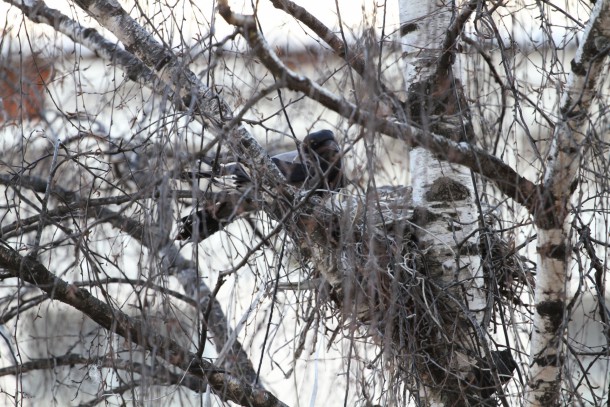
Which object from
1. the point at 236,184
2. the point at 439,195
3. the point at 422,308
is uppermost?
the point at 439,195

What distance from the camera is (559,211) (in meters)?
3.08

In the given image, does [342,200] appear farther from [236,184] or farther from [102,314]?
[102,314]

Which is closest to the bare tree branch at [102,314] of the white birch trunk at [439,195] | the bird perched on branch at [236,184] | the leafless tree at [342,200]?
the leafless tree at [342,200]

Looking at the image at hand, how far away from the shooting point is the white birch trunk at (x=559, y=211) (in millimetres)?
2988

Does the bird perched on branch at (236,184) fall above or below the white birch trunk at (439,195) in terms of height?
below

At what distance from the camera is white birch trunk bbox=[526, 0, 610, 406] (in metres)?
2.99

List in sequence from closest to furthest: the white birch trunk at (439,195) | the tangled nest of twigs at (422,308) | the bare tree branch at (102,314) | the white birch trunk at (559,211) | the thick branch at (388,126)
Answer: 1. the thick branch at (388,126)
2. the white birch trunk at (559,211)
3. the bare tree branch at (102,314)
4. the tangled nest of twigs at (422,308)
5. the white birch trunk at (439,195)

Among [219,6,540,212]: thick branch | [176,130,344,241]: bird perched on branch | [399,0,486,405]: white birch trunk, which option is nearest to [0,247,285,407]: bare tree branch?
[176,130,344,241]: bird perched on branch

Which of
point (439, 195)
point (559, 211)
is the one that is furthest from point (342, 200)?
point (559, 211)

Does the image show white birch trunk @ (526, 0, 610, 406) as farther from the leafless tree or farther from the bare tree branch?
the bare tree branch

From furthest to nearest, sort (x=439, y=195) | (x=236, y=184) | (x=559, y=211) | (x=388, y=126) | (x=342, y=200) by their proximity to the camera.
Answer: (x=439, y=195) → (x=342, y=200) → (x=236, y=184) → (x=559, y=211) → (x=388, y=126)

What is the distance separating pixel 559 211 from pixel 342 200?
1.10 m

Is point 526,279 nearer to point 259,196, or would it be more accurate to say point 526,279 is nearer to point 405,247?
point 405,247

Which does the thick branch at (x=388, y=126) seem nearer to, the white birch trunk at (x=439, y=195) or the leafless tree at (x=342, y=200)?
the leafless tree at (x=342, y=200)
